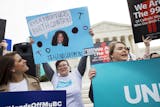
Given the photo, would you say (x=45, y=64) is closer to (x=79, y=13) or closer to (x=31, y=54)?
(x=31, y=54)

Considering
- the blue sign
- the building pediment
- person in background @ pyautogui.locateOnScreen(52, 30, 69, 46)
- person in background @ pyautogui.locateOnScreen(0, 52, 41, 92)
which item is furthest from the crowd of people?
the building pediment

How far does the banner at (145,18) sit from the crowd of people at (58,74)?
0.16 feet

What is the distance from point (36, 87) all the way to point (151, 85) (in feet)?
2.39

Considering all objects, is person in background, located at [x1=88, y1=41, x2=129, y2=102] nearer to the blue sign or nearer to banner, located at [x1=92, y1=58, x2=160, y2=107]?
banner, located at [x1=92, y1=58, x2=160, y2=107]

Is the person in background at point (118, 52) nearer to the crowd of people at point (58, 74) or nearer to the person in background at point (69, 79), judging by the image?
the crowd of people at point (58, 74)

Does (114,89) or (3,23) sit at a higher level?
(3,23)

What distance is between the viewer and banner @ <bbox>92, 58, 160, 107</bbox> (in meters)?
1.51

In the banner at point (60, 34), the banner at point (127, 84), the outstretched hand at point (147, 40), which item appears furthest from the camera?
the banner at point (60, 34)

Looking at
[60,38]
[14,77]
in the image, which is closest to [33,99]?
[14,77]

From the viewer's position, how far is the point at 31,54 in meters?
2.06

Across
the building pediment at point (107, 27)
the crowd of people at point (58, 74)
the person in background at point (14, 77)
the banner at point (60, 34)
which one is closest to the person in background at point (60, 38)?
the banner at point (60, 34)

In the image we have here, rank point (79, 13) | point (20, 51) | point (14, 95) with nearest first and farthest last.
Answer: point (14, 95), point (79, 13), point (20, 51)

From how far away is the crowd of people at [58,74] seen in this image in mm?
1592

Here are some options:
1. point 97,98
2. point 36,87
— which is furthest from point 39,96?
point 97,98
